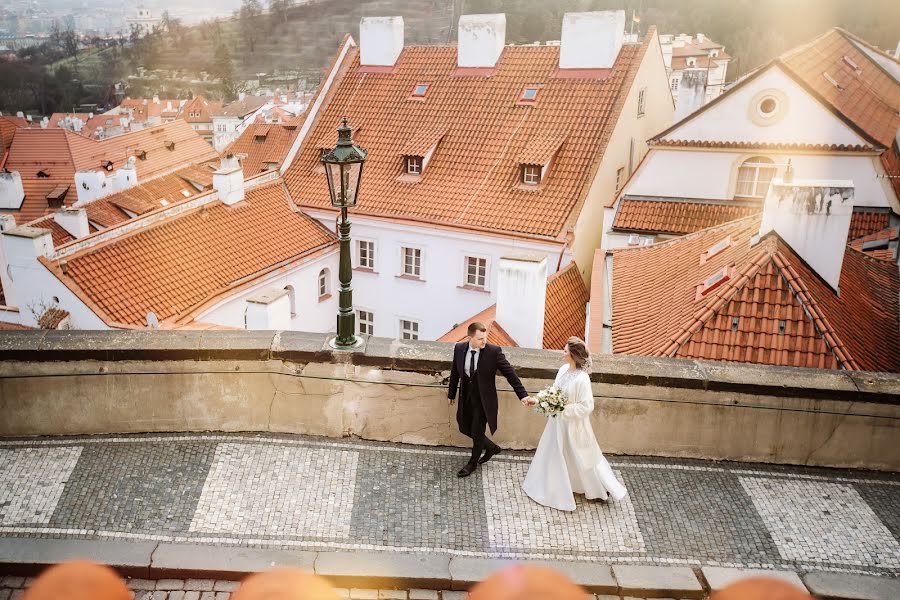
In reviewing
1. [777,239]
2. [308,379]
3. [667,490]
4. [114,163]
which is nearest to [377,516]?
[308,379]

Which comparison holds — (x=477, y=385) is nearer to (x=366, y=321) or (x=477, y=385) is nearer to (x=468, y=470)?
(x=468, y=470)

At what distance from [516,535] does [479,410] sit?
1.16m

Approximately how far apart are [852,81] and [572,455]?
17370mm

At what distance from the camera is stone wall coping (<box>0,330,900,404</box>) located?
21.3 feet

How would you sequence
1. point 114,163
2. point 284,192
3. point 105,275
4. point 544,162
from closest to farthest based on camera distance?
point 105,275
point 544,162
point 284,192
point 114,163

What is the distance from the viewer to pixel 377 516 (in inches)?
229

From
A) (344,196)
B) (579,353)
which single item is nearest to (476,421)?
(579,353)

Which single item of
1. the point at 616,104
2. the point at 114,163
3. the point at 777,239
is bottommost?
the point at 114,163

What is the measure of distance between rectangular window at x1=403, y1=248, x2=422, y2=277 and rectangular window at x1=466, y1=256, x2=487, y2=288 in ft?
5.01

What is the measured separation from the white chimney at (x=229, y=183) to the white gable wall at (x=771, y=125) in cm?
1189

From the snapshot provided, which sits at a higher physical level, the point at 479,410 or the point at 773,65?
the point at 773,65

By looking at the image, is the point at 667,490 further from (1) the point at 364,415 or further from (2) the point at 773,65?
(2) the point at 773,65

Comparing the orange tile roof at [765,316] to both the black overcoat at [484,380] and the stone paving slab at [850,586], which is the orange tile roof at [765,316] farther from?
the stone paving slab at [850,586]

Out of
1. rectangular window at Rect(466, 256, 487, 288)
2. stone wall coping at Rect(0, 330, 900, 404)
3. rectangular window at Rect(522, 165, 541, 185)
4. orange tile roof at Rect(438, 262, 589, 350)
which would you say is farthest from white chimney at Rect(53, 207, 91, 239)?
stone wall coping at Rect(0, 330, 900, 404)
